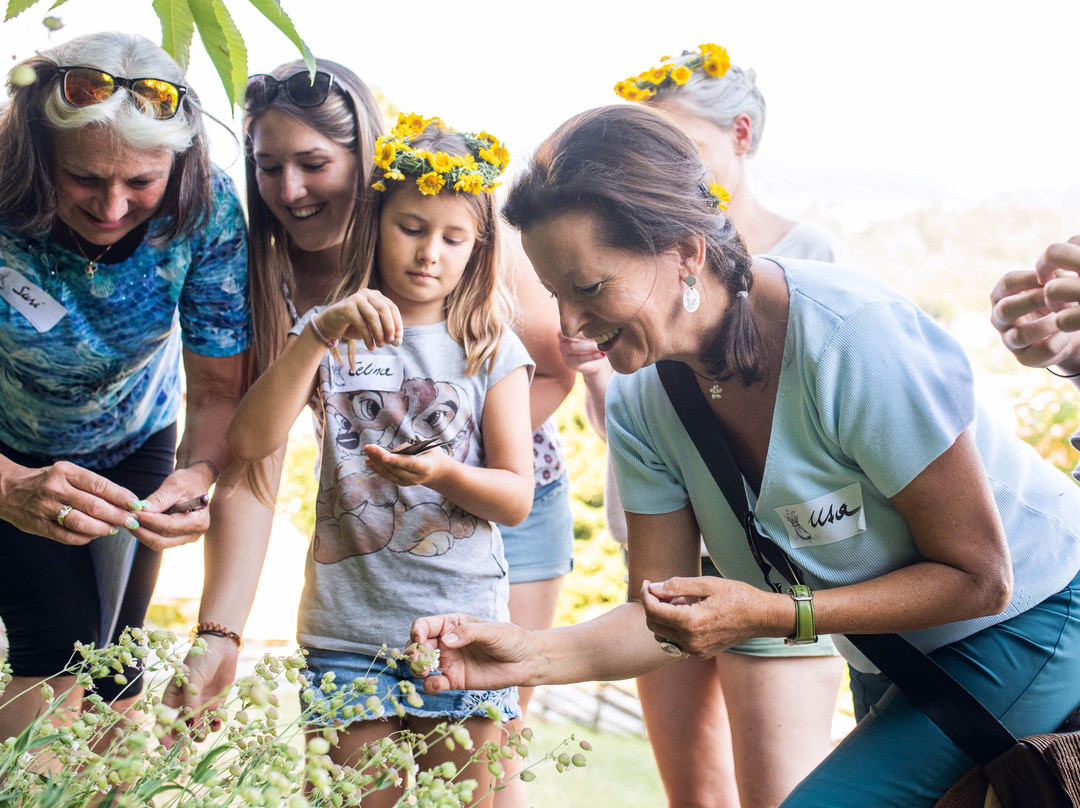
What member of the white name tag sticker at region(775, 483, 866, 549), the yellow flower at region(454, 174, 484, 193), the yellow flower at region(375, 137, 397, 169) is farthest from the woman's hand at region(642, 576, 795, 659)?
the yellow flower at region(375, 137, 397, 169)

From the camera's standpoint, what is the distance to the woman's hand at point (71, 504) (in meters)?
1.74

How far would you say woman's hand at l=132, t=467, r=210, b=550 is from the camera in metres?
1.81

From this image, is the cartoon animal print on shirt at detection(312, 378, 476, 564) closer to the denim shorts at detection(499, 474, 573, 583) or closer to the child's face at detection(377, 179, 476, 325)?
the child's face at detection(377, 179, 476, 325)

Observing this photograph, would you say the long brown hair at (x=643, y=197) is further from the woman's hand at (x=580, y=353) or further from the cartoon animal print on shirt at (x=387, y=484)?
the woman's hand at (x=580, y=353)

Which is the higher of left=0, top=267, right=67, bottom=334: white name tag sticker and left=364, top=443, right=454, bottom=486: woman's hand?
left=0, top=267, right=67, bottom=334: white name tag sticker

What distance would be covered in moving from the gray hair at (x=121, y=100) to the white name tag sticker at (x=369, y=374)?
55cm

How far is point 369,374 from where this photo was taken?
82.1 inches

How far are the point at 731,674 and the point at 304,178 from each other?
4.93ft

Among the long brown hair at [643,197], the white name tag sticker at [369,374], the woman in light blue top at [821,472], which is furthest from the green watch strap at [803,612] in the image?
the white name tag sticker at [369,374]

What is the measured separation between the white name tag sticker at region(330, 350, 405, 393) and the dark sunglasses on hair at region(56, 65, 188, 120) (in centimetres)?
59

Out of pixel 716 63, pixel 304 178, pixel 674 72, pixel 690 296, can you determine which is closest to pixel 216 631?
pixel 304 178

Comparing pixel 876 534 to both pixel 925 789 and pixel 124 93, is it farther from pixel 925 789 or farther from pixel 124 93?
pixel 124 93

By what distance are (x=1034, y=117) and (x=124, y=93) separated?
1148 cm

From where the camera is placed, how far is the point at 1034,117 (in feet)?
35.9
